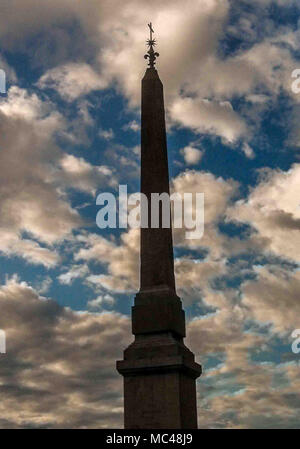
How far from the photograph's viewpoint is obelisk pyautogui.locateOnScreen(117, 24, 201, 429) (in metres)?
17.0

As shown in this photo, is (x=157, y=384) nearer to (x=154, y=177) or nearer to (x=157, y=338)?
(x=157, y=338)

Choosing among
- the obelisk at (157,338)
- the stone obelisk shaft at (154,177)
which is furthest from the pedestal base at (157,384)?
the stone obelisk shaft at (154,177)

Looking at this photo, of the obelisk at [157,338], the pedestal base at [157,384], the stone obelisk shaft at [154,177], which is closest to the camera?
the pedestal base at [157,384]

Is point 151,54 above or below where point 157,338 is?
above

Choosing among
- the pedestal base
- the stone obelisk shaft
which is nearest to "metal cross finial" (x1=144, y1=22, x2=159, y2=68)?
the stone obelisk shaft

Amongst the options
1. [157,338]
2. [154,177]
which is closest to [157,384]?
[157,338]

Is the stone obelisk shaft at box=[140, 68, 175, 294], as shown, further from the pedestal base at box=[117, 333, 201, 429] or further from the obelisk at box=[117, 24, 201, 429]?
the pedestal base at box=[117, 333, 201, 429]

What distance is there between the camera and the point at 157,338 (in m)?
17.7

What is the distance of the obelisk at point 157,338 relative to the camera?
17.0 meters

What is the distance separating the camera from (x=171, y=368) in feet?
56.1

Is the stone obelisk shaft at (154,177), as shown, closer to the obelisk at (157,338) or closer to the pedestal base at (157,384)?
the obelisk at (157,338)
